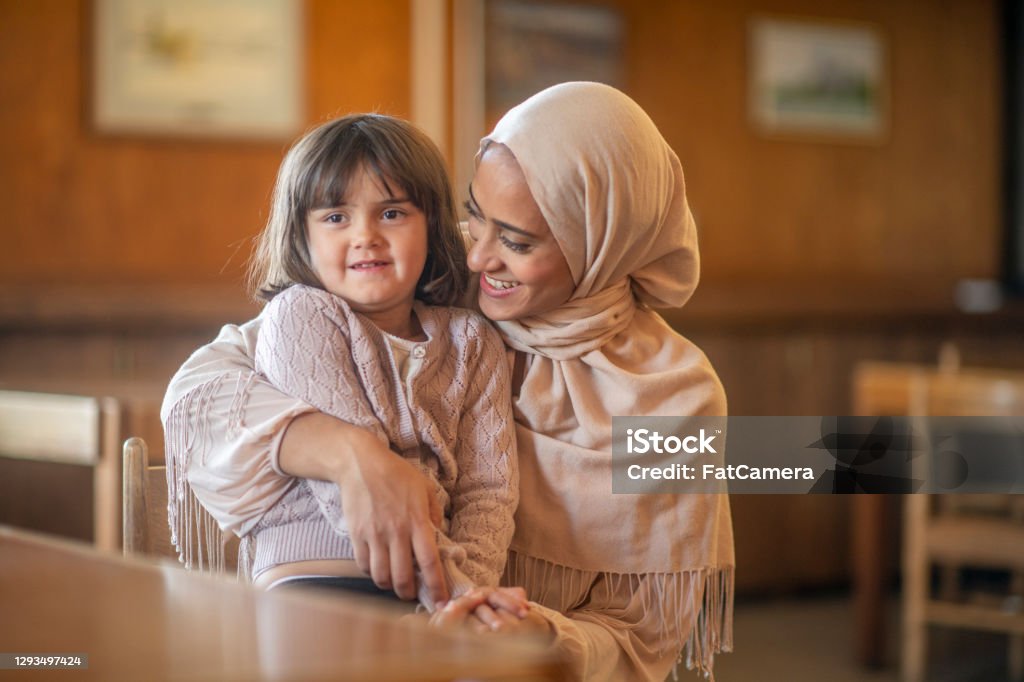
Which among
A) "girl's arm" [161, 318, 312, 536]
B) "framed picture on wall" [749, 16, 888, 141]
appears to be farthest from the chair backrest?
"framed picture on wall" [749, 16, 888, 141]

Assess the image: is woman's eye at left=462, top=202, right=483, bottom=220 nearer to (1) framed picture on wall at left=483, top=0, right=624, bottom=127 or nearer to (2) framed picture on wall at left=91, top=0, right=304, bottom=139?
(2) framed picture on wall at left=91, top=0, right=304, bottom=139

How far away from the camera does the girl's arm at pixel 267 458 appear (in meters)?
1.28

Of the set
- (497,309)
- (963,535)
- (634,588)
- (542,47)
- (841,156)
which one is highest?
(542,47)

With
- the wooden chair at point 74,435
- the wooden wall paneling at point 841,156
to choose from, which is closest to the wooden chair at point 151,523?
the wooden chair at point 74,435

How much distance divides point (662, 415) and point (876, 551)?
2539mm

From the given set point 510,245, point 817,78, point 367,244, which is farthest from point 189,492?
point 817,78

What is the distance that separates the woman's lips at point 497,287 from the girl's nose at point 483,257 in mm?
26

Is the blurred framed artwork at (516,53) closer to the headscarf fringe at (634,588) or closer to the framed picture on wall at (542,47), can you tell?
the framed picture on wall at (542,47)

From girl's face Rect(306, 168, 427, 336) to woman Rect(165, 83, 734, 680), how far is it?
0.11 m

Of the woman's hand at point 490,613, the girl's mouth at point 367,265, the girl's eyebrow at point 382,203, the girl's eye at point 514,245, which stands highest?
the girl's eyebrow at point 382,203

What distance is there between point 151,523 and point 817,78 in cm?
391

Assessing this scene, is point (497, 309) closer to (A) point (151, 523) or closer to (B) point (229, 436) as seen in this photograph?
(B) point (229, 436)

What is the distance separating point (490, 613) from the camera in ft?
4.08

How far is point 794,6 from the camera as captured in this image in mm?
4777
